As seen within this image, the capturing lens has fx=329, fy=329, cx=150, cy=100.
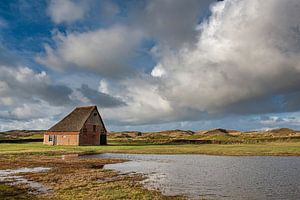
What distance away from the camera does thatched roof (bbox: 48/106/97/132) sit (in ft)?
283

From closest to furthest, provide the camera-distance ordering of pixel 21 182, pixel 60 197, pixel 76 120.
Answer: pixel 60 197
pixel 21 182
pixel 76 120

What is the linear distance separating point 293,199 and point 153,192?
8.73 metres

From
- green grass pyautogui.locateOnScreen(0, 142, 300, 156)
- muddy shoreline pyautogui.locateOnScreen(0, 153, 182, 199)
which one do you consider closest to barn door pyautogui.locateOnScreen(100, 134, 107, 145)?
green grass pyautogui.locateOnScreen(0, 142, 300, 156)

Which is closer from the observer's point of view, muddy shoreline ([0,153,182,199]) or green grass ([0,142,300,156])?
muddy shoreline ([0,153,182,199])

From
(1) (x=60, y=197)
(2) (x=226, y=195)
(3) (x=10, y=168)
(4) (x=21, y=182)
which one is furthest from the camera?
(3) (x=10, y=168)

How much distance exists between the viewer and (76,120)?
288 feet

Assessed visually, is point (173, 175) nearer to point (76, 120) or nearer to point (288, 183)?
point (288, 183)

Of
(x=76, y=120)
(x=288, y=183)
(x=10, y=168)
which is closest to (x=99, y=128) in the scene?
(x=76, y=120)

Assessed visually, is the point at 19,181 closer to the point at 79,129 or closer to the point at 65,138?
the point at 79,129

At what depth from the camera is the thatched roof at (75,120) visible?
86.2 metres

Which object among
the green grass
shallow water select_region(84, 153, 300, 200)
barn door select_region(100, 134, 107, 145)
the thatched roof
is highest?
the thatched roof

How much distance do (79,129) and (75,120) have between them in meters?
4.36

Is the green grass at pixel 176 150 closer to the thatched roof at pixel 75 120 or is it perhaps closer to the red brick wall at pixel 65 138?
the red brick wall at pixel 65 138

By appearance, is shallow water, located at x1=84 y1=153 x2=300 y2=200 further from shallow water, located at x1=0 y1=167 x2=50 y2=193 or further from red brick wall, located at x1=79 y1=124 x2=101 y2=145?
red brick wall, located at x1=79 y1=124 x2=101 y2=145
